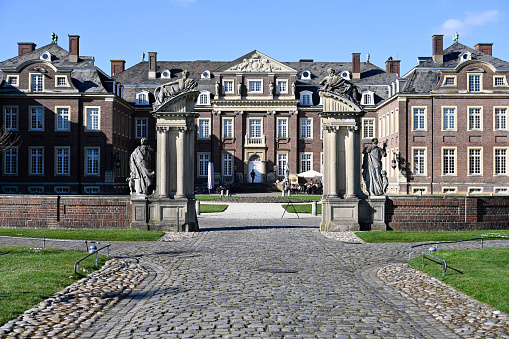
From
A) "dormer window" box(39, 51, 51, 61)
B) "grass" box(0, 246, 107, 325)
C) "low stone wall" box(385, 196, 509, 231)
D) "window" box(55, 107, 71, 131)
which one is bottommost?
"grass" box(0, 246, 107, 325)

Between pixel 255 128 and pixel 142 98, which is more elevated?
pixel 142 98

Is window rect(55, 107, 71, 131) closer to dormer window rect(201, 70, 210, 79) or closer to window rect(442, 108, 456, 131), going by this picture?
dormer window rect(201, 70, 210, 79)

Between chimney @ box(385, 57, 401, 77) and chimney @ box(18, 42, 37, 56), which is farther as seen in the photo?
chimney @ box(385, 57, 401, 77)

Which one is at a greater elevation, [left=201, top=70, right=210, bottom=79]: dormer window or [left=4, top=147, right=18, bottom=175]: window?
[left=201, top=70, right=210, bottom=79]: dormer window

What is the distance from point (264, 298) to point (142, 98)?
160 ft

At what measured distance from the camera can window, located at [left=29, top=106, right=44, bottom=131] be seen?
4434cm

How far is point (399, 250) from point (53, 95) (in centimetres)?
3664

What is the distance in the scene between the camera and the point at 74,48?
151 ft

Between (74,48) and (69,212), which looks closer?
(69,212)

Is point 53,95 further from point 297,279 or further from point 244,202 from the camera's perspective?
point 297,279

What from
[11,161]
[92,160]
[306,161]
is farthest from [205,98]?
[11,161]

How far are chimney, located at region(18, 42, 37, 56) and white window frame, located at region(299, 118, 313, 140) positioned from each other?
2482cm

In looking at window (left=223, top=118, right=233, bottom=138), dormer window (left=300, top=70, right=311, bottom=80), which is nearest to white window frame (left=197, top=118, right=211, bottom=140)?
window (left=223, top=118, right=233, bottom=138)

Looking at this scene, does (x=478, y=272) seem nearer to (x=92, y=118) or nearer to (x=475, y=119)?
(x=475, y=119)
